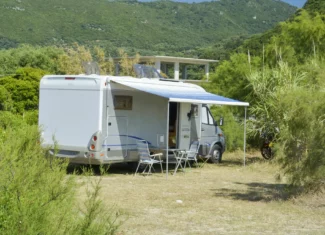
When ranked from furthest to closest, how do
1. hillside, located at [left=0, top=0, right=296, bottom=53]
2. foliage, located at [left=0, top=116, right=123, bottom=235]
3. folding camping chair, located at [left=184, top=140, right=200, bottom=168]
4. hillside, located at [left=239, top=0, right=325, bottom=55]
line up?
hillside, located at [left=0, top=0, right=296, bottom=53] < hillside, located at [left=239, top=0, right=325, bottom=55] < folding camping chair, located at [left=184, top=140, right=200, bottom=168] < foliage, located at [left=0, top=116, right=123, bottom=235]

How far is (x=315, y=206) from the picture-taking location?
10.1m

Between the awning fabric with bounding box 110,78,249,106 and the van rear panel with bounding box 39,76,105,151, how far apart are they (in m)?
0.63

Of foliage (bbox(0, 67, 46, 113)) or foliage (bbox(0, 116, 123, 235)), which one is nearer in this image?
foliage (bbox(0, 116, 123, 235))

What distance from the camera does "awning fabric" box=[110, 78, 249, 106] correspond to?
13.8 m

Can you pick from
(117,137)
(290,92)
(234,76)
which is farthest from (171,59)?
(290,92)

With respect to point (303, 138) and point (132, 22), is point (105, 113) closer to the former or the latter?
point (303, 138)

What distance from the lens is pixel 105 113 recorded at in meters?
13.6

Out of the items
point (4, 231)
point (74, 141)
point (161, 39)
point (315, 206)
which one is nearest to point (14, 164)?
point (4, 231)

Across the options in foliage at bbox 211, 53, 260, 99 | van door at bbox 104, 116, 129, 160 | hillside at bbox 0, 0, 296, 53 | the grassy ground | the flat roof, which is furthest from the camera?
hillside at bbox 0, 0, 296, 53

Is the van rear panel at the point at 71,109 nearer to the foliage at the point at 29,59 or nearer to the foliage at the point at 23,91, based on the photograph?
the foliage at the point at 23,91

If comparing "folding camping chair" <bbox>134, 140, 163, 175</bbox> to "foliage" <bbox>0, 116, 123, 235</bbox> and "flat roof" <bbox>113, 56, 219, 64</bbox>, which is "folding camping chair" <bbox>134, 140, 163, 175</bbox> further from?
"flat roof" <bbox>113, 56, 219, 64</bbox>

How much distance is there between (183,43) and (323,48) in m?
66.9

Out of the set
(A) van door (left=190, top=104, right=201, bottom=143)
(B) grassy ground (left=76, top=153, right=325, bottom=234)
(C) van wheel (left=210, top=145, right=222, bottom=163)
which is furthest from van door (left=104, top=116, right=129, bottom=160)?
(C) van wheel (left=210, top=145, right=222, bottom=163)

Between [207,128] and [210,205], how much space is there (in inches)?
280
